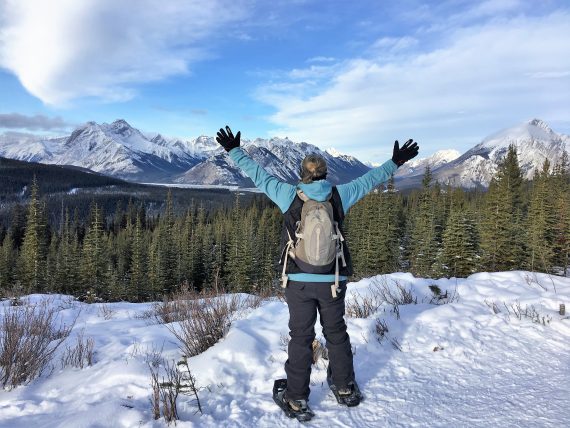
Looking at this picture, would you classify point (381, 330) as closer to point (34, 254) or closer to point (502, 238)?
point (502, 238)

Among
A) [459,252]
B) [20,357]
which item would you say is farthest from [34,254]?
[20,357]

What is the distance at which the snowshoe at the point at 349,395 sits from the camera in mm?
3541

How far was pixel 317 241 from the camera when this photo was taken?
11.7 feet

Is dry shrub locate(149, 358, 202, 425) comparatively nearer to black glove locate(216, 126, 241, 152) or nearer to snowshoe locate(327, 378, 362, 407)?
snowshoe locate(327, 378, 362, 407)

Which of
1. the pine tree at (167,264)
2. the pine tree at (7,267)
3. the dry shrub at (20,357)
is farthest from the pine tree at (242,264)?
the dry shrub at (20,357)

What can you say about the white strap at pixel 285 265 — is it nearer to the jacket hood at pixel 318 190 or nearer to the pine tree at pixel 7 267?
the jacket hood at pixel 318 190

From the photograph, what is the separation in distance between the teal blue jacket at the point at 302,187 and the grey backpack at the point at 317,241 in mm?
70

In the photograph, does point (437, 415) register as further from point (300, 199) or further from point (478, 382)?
point (300, 199)

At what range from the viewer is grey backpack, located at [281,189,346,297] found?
3580mm

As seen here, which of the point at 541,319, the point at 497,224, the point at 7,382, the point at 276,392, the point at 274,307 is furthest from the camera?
the point at 497,224

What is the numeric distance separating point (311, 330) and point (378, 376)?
1024mm

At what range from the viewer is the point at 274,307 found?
6641 mm

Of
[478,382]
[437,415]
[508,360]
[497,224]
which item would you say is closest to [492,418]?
[437,415]

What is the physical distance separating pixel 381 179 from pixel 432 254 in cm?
4205
